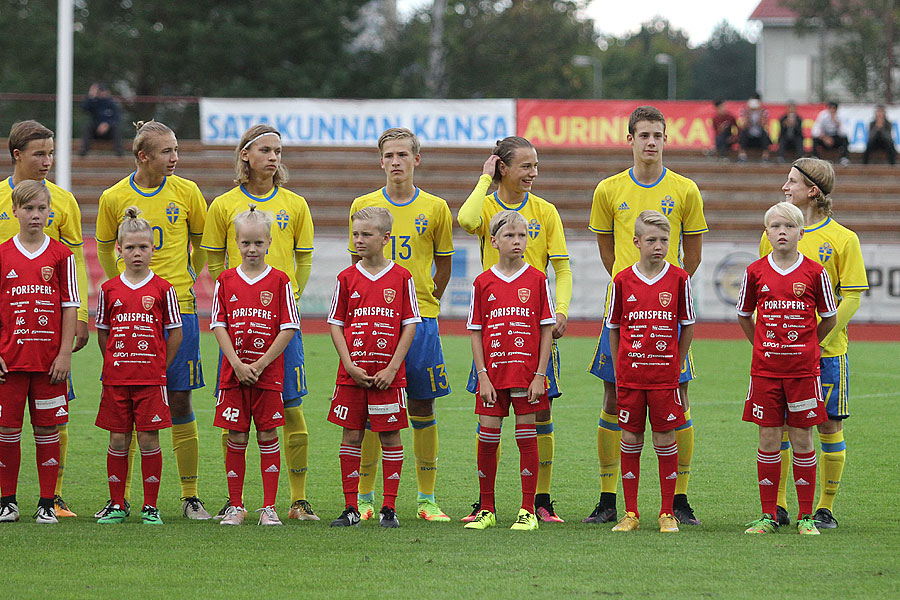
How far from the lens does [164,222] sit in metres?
6.24

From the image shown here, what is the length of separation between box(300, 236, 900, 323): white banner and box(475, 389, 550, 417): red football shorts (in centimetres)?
1272

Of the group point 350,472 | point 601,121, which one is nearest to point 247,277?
point 350,472

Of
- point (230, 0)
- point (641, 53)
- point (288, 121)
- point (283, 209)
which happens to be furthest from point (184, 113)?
point (641, 53)

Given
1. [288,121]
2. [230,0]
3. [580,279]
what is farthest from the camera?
[230,0]

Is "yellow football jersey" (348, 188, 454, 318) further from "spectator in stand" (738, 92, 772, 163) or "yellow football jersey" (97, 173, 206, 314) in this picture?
"spectator in stand" (738, 92, 772, 163)

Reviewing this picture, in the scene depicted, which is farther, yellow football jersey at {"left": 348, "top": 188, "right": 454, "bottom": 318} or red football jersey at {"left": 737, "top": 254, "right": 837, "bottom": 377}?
yellow football jersey at {"left": 348, "top": 188, "right": 454, "bottom": 318}

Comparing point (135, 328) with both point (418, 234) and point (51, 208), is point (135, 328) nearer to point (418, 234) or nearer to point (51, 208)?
point (51, 208)

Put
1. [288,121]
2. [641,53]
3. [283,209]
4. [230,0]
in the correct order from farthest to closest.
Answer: [641,53] < [230,0] < [288,121] < [283,209]

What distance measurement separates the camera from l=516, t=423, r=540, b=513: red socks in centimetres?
585

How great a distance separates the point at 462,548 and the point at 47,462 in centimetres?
235

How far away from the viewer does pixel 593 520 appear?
6078 millimetres

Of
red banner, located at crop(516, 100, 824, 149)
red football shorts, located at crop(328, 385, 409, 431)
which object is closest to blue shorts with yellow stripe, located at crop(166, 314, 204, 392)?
red football shorts, located at crop(328, 385, 409, 431)

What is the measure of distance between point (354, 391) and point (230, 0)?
33.2 meters

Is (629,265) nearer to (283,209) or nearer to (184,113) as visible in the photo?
(283,209)
